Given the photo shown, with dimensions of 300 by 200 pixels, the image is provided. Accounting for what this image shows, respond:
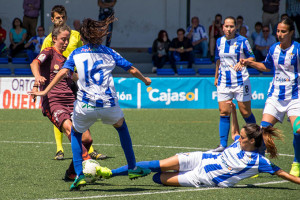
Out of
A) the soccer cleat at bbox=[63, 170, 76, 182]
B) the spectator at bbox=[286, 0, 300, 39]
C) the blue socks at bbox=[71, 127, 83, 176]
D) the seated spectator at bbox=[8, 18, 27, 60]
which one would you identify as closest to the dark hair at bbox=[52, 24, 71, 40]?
the blue socks at bbox=[71, 127, 83, 176]

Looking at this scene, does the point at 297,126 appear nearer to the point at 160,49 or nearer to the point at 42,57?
the point at 42,57

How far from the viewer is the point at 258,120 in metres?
12.9

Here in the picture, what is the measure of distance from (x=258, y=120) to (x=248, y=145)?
7.33 metres

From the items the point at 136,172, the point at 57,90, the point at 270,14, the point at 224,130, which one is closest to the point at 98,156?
the point at 57,90

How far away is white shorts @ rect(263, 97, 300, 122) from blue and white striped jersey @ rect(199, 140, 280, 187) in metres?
1.12

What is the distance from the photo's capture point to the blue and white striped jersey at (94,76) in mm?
5551

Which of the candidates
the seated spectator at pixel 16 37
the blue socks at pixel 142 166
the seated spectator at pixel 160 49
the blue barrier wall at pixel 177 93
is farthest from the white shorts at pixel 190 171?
the seated spectator at pixel 16 37

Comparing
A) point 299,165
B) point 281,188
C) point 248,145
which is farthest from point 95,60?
point 299,165

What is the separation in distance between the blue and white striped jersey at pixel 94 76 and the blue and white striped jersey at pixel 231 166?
1248 mm

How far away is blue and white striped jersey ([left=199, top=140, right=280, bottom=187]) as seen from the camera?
18.7 feet

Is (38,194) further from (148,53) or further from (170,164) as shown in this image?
(148,53)

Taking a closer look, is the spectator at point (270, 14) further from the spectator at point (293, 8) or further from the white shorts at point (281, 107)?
the white shorts at point (281, 107)

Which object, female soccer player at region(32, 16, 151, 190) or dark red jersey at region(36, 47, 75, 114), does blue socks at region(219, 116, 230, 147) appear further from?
female soccer player at region(32, 16, 151, 190)

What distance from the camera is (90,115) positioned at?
18.3 ft
